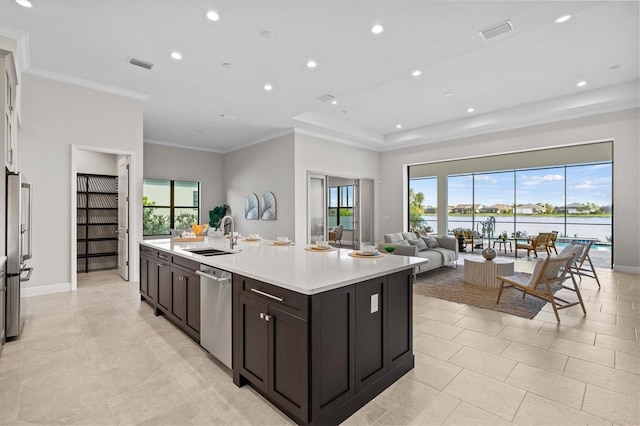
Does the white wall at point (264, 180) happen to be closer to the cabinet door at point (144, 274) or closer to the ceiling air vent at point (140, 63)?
the ceiling air vent at point (140, 63)

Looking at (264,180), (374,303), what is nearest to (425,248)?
(264,180)

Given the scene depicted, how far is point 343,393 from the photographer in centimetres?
184

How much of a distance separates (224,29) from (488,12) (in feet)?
9.05

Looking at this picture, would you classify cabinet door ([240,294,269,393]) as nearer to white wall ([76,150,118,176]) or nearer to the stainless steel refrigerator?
the stainless steel refrigerator

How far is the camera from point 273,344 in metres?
1.86

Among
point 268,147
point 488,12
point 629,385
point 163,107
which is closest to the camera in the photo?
point 629,385

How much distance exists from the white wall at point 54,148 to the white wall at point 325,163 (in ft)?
12.3

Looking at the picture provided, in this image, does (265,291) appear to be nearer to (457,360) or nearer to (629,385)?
(457,360)

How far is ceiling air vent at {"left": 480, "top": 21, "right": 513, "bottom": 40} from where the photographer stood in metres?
3.19

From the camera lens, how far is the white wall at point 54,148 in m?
4.35

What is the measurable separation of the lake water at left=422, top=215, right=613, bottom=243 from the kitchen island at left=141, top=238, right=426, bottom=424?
9.90 meters

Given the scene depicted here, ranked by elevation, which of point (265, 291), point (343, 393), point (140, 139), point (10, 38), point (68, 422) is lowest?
point (68, 422)

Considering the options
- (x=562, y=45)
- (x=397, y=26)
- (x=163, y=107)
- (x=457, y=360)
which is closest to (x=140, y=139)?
(x=163, y=107)

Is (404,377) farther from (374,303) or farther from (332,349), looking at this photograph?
(332,349)
